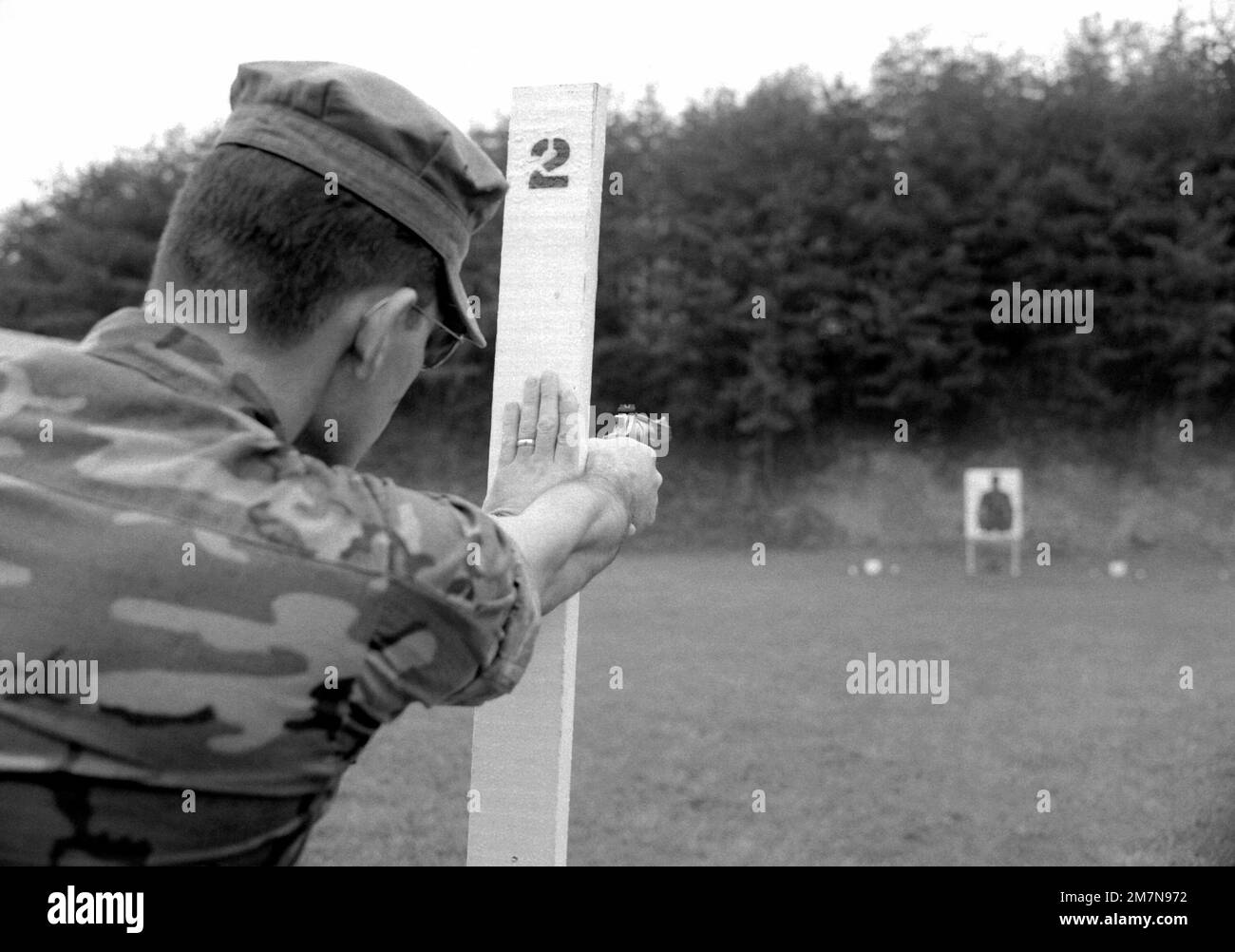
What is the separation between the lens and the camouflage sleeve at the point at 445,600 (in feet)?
2.85

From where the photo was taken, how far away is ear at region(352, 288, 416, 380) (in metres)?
0.93

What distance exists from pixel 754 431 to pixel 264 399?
16330mm

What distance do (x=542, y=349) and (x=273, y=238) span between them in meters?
0.40

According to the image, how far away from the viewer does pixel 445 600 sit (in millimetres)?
879

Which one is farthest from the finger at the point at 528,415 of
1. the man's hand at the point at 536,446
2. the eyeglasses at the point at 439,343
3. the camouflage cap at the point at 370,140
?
the camouflage cap at the point at 370,140

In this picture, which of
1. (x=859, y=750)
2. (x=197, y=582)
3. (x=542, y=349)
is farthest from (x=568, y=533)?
(x=859, y=750)

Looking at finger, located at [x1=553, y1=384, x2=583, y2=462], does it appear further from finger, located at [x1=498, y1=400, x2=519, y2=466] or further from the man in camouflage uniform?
the man in camouflage uniform

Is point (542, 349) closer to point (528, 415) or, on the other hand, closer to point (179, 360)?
point (528, 415)

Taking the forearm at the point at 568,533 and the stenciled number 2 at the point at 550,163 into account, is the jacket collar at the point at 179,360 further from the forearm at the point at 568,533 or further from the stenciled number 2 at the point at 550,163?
the stenciled number 2 at the point at 550,163

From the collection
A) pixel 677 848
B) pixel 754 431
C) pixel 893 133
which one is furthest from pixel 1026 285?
pixel 677 848

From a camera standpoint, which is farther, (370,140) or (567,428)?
(567,428)

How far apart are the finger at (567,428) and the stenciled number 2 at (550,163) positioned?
→ 230 mm

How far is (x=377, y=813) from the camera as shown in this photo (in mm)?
3756
